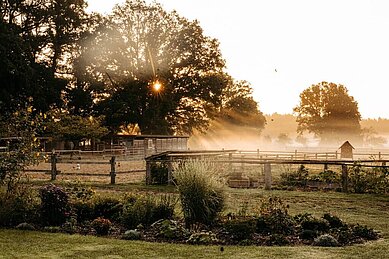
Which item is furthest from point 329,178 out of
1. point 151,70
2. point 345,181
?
point 151,70

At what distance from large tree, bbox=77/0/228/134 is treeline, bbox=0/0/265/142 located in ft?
0.36

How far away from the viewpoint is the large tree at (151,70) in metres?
52.6

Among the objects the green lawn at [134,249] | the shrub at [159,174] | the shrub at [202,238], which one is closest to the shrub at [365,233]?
the green lawn at [134,249]

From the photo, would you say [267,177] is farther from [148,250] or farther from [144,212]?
[148,250]

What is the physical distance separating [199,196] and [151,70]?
44.1 m

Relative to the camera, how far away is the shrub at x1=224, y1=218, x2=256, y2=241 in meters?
9.02

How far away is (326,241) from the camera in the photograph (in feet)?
27.8

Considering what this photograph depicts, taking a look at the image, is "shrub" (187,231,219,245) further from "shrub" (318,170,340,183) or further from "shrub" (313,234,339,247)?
"shrub" (318,170,340,183)

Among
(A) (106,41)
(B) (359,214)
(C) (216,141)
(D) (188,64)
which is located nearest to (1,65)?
(A) (106,41)

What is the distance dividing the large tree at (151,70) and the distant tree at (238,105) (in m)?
12.8

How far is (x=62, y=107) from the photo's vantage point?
51094mm

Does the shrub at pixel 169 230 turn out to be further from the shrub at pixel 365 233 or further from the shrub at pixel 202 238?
the shrub at pixel 365 233

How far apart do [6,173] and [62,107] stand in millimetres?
40427

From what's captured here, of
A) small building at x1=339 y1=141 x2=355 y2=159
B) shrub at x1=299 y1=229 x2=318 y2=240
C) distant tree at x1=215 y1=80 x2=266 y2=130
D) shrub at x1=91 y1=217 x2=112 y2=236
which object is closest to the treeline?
distant tree at x1=215 y1=80 x2=266 y2=130
